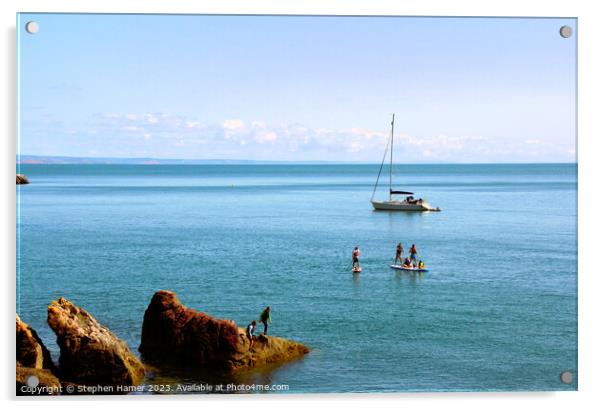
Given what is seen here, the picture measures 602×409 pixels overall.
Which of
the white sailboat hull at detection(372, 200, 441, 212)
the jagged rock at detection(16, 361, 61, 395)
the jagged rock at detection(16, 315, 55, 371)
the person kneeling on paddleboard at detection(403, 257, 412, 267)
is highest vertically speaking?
the white sailboat hull at detection(372, 200, 441, 212)

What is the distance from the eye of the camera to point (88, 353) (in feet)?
47.1

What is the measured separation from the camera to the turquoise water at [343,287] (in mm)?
14977

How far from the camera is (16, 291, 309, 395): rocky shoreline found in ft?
44.9

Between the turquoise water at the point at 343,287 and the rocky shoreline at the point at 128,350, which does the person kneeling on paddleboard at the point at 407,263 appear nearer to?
the turquoise water at the point at 343,287

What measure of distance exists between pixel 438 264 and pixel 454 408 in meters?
13.6

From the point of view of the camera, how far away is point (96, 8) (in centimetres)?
1325

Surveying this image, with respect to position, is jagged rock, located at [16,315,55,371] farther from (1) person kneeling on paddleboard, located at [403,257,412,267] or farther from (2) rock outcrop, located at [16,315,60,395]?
(1) person kneeling on paddleboard, located at [403,257,412,267]

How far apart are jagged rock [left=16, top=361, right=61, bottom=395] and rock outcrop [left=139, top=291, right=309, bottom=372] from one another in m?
2.98

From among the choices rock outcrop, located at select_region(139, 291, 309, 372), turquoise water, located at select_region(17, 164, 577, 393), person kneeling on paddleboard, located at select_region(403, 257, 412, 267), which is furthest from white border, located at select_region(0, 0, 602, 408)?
person kneeling on paddleboard, located at select_region(403, 257, 412, 267)

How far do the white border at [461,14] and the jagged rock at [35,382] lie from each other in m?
0.83

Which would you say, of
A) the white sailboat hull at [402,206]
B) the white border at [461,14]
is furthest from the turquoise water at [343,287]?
A: the white sailboat hull at [402,206]

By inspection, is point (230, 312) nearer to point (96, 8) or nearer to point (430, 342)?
point (430, 342)

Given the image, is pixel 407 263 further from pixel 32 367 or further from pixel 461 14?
pixel 32 367
